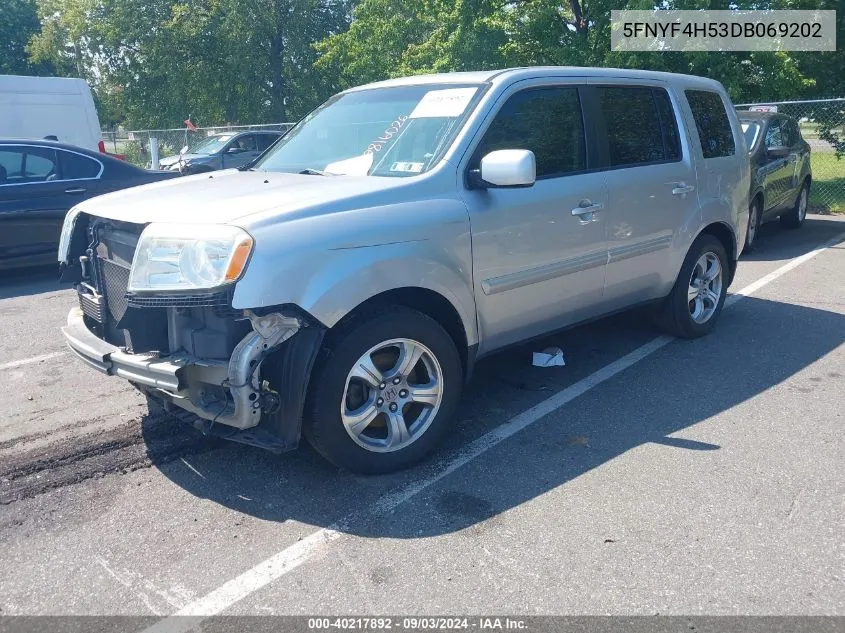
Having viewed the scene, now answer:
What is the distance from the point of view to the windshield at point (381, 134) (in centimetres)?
400

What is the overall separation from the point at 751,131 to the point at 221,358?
9.04 metres

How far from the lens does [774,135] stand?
33.8 ft

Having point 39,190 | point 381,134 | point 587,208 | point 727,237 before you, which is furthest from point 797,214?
point 39,190

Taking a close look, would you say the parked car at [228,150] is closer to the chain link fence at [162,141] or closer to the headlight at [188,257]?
the chain link fence at [162,141]

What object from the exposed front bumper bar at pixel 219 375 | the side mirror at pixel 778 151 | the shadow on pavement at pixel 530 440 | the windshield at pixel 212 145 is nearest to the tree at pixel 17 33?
the windshield at pixel 212 145

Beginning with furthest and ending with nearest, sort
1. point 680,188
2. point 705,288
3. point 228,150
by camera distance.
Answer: point 228,150 < point 705,288 < point 680,188

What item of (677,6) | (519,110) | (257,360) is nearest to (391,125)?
(519,110)

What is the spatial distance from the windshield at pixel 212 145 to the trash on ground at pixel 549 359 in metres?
14.2

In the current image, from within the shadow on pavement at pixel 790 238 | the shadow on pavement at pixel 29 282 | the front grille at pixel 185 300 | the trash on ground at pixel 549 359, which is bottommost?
the trash on ground at pixel 549 359

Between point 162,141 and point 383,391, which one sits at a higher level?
point 162,141

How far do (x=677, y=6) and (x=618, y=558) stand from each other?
14.5 meters

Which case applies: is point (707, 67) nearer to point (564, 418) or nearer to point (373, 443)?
point (564, 418)

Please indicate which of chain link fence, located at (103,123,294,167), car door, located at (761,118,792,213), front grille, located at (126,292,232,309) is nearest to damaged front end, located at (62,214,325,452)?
front grille, located at (126,292,232,309)

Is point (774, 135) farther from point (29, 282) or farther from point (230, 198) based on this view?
point (29, 282)
